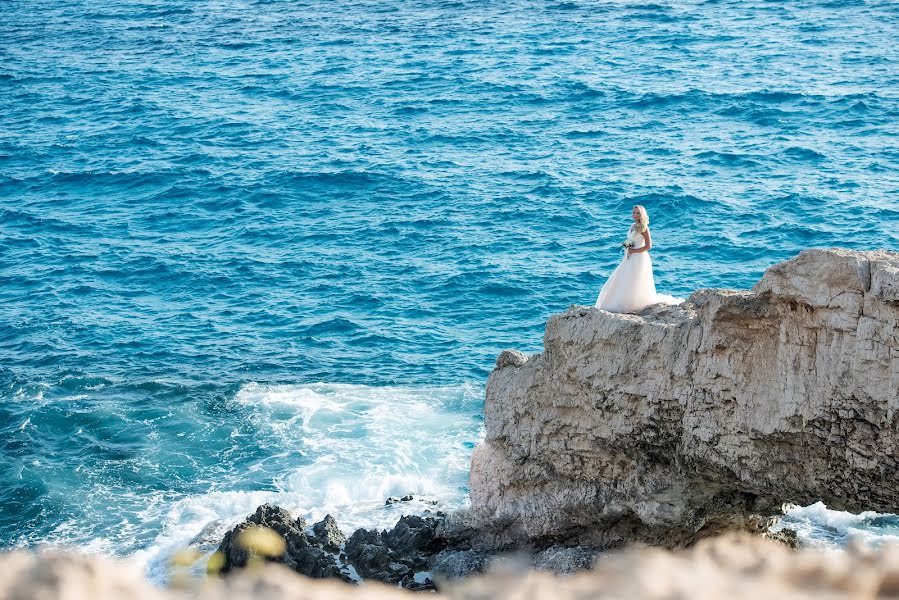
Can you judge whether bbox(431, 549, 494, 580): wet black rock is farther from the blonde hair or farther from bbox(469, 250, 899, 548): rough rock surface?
the blonde hair

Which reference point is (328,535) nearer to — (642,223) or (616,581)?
(642,223)

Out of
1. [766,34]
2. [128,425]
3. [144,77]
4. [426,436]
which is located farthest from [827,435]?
[144,77]

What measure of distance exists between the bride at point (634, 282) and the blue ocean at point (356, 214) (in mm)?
6164

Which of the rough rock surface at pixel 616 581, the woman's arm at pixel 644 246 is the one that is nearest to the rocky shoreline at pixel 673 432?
the woman's arm at pixel 644 246

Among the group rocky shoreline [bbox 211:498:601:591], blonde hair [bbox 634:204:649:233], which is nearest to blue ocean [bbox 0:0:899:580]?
rocky shoreline [bbox 211:498:601:591]

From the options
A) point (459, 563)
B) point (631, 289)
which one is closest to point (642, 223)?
point (631, 289)

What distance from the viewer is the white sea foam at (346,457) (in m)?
22.8

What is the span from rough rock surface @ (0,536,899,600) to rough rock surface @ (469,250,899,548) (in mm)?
9149

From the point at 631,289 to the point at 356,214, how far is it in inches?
850

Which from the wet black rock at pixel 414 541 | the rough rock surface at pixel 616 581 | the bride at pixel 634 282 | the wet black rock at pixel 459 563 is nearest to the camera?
the rough rock surface at pixel 616 581

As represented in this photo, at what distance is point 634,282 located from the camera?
18719 mm

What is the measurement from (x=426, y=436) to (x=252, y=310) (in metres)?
9.32

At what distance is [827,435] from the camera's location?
1440 cm

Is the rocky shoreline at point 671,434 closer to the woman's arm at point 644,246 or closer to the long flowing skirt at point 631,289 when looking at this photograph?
the long flowing skirt at point 631,289
